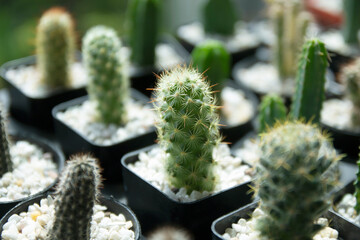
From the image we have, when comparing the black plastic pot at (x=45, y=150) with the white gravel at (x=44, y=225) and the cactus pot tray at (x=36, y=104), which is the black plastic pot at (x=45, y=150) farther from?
the cactus pot tray at (x=36, y=104)

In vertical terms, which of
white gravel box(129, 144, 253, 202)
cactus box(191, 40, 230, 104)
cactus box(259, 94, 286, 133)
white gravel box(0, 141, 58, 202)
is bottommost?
white gravel box(0, 141, 58, 202)

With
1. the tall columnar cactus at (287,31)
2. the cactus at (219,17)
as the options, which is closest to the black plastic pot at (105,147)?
the tall columnar cactus at (287,31)

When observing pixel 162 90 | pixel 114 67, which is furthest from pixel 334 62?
pixel 162 90

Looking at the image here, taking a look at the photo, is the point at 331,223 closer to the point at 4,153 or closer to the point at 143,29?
the point at 4,153

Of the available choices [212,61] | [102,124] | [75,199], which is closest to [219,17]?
[212,61]

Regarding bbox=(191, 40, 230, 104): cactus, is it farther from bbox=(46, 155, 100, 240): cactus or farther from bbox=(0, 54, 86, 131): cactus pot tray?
bbox=(46, 155, 100, 240): cactus

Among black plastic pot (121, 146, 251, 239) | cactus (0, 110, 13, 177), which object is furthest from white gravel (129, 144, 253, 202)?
cactus (0, 110, 13, 177)
